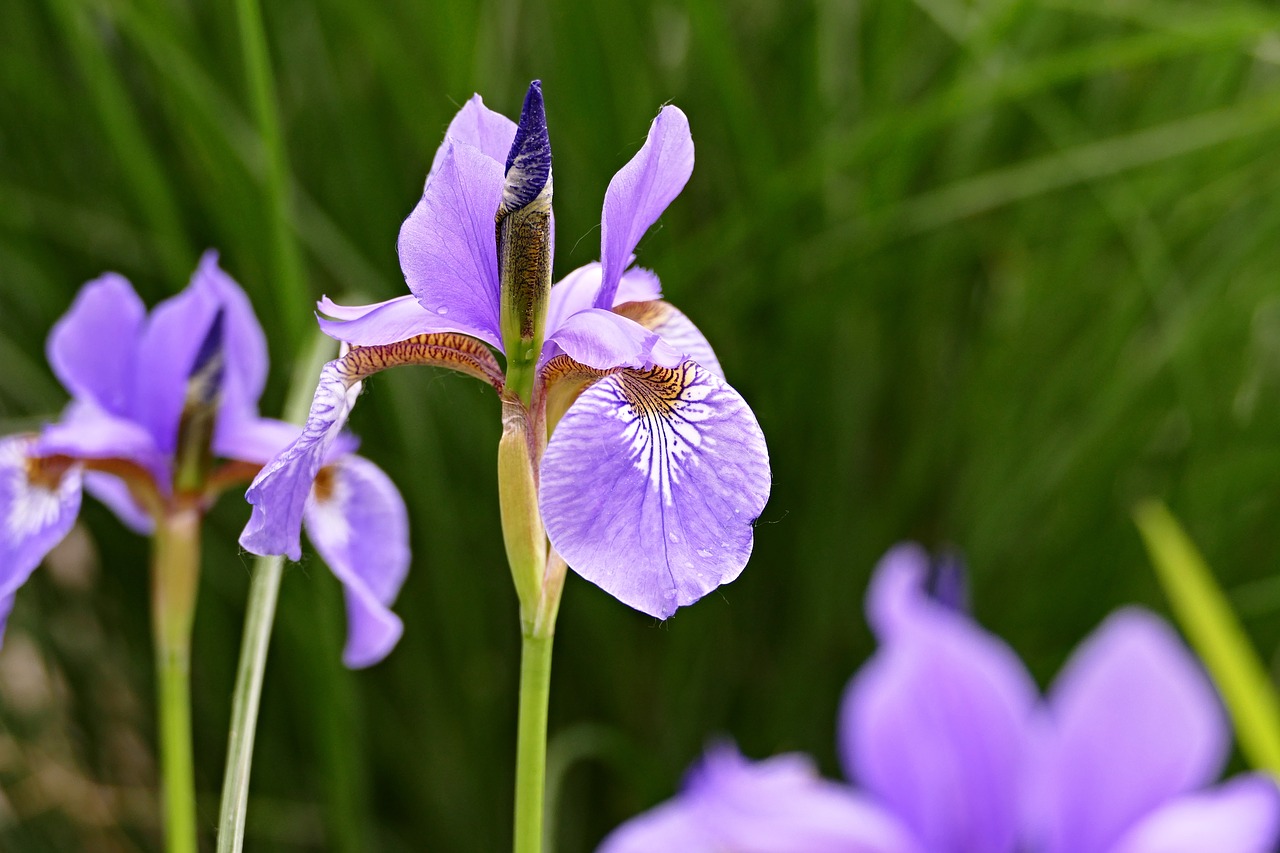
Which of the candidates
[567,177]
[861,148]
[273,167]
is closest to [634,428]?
[273,167]

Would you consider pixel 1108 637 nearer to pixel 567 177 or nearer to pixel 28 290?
pixel 567 177

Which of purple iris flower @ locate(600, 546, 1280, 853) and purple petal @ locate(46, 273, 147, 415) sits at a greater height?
purple petal @ locate(46, 273, 147, 415)

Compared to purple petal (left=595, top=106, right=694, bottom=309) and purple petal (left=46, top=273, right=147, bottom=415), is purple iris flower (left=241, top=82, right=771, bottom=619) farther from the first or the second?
purple petal (left=46, top=273, right=147, bottom=415)

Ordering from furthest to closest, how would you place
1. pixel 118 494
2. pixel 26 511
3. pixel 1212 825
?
pixel 118 494 → pixel 26 511 → pixel 1212 825

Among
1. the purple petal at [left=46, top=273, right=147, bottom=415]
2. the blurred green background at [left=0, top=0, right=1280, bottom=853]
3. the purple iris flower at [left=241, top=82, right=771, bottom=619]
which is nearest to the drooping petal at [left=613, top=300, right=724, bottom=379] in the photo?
the purple iris flower at [left=241, top=82, right=771, bottom=619]

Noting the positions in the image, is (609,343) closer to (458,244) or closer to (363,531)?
(458,244)

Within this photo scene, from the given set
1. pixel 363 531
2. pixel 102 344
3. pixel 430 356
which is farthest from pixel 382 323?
pixel 102 344

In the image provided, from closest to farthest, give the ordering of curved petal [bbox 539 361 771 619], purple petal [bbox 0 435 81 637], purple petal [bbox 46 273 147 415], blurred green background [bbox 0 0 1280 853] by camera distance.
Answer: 1. curved petal [bbox 539 361 771 619]
2. purple petal [bbox 0 435 81 637]
3. purple petal [bbox 46 273 147 415]
4. blurred green background [bbox 0 0 1280 853]
